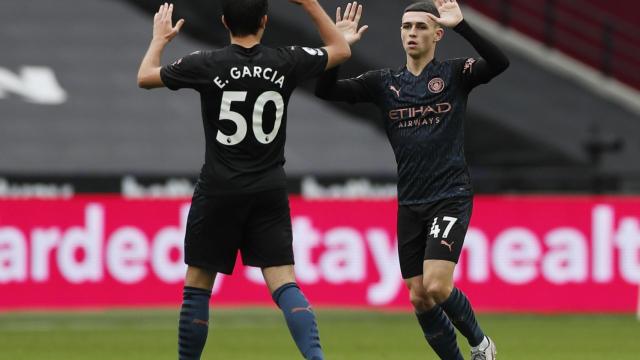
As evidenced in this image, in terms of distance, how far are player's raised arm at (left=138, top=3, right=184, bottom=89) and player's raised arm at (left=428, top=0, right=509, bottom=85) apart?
5.14 ft

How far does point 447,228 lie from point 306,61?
4.67 ft

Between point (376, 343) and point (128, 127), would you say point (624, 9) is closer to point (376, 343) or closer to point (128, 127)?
point (128, 127)

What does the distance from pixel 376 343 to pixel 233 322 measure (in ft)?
9.73

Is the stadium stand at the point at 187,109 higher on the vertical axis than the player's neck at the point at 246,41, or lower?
lower

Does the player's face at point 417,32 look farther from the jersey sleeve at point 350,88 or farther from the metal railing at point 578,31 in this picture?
the metal railing at point 578,31

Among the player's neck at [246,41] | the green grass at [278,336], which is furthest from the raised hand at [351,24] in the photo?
the green grass at [278,336]

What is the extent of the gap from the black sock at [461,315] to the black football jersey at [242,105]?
145 centimetres

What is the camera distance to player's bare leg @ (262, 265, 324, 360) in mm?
7172

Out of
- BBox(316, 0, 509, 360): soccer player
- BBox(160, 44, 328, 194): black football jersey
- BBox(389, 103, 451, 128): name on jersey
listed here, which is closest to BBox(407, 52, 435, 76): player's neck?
BBox(316, 0, 509, 360): soccer player

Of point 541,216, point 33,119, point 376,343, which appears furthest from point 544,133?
point 376,343

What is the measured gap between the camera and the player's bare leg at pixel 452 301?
800 centimetres

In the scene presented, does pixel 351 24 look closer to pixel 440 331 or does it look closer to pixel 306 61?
pixel 306 61

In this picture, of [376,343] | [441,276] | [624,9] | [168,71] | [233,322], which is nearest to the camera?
[168,71]

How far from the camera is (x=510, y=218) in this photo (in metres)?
14.9
